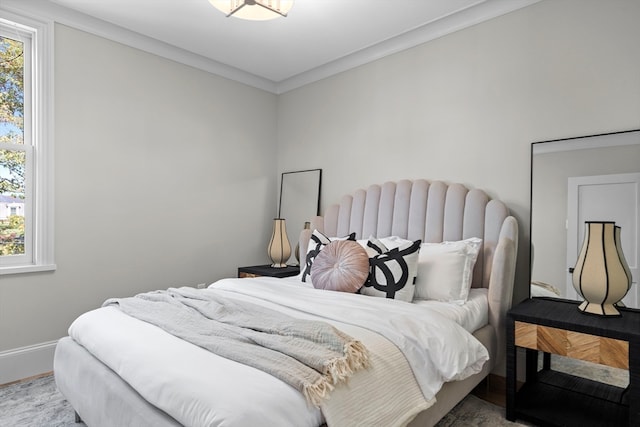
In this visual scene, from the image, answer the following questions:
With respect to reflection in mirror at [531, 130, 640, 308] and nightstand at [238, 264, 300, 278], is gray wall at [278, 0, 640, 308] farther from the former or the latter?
nightstand at [238, 264, 300, 278]

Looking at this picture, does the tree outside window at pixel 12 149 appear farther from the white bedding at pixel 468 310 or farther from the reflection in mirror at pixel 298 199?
the white bedding at pixel 468 310

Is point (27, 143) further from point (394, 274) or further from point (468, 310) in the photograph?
point (468, 310)

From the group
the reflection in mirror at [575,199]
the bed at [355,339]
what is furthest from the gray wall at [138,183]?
the reflection in mirror at [575,199]

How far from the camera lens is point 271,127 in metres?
4.38

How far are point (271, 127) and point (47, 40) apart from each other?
2.17 metres

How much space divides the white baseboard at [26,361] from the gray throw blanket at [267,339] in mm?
1237

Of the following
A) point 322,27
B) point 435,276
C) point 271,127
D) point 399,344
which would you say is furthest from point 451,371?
point 271,127

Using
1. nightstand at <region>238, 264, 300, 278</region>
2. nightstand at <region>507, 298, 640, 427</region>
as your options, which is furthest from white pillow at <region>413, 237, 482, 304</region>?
nightstand at <region>238, 264, 300, 278</region>

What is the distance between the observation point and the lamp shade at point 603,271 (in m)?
1.96

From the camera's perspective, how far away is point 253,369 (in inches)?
52.1

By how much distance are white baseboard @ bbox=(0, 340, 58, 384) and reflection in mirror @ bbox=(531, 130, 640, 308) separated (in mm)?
3469

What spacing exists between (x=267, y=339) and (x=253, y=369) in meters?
0.19

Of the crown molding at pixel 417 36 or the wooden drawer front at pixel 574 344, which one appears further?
the crown molding at pixel 417 36

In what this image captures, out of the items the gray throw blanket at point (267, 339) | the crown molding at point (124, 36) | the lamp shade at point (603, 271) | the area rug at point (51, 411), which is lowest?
the area rug at point (51, 411)
